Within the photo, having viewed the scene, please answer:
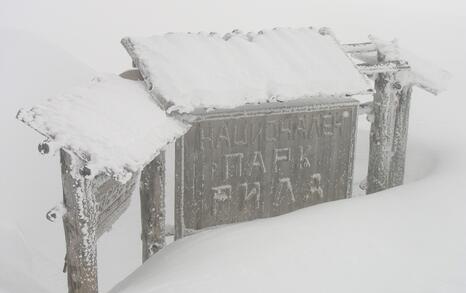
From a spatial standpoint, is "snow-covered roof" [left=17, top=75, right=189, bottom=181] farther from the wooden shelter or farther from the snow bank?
the snow bank

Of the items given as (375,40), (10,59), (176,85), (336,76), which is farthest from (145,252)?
(10,59)

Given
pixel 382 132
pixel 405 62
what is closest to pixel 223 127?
pixel 382 132

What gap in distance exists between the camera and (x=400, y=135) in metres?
7.33

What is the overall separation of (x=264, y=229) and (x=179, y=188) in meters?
1.14

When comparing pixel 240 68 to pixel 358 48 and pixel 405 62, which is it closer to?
pixel 358 48

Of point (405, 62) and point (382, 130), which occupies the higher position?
point (405, 62)

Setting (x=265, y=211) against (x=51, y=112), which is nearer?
(x=51, y=112)

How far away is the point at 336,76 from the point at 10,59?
974 cm

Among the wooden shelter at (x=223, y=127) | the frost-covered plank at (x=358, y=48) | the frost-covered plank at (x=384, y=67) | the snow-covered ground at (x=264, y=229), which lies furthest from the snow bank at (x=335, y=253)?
the frost-covered plank at (x=358, y=48)

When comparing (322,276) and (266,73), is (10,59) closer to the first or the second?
(266,73)

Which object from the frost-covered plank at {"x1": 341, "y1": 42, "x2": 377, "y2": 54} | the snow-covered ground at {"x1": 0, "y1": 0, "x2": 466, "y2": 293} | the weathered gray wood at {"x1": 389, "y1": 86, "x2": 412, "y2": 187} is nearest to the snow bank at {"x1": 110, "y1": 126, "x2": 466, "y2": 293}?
the snow-covered ground at {"x1": 0, "y1": 0, "x2": 466, "y2": 293}

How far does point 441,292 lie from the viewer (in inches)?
172

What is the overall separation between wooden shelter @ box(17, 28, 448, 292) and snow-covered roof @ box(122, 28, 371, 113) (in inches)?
0.5

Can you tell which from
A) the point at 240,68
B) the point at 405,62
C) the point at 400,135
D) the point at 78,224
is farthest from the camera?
the point at 400,135
